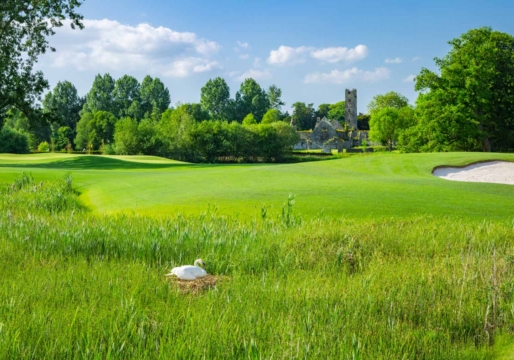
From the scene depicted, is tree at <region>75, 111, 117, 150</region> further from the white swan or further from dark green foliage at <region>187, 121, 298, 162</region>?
the white swan

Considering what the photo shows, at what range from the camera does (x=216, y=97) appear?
386ft

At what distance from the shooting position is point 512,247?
8.45 metres

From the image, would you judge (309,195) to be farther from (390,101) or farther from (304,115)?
(304,115)

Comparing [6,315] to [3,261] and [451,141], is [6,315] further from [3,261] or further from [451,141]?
[451,141]

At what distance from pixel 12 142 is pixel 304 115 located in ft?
266

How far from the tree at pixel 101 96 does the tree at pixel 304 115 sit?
156ft

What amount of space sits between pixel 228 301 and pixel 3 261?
12.7ft

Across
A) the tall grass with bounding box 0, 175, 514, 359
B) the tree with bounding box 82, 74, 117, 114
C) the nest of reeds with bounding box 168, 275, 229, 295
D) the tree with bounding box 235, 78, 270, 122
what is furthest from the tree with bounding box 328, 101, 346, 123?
the nest of reeds with bounding box 168, 275, 229, 295

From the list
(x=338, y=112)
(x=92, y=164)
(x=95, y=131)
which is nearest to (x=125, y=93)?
(x=95, y=131)

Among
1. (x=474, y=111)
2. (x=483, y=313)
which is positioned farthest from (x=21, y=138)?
(x=483, y=313)

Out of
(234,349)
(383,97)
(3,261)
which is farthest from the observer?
(383,97)

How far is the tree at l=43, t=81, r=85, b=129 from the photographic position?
352 feet

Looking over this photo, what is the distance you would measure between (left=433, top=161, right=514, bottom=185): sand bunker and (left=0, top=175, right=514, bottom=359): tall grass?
15.2 meters

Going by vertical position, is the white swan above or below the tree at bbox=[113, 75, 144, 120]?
below
